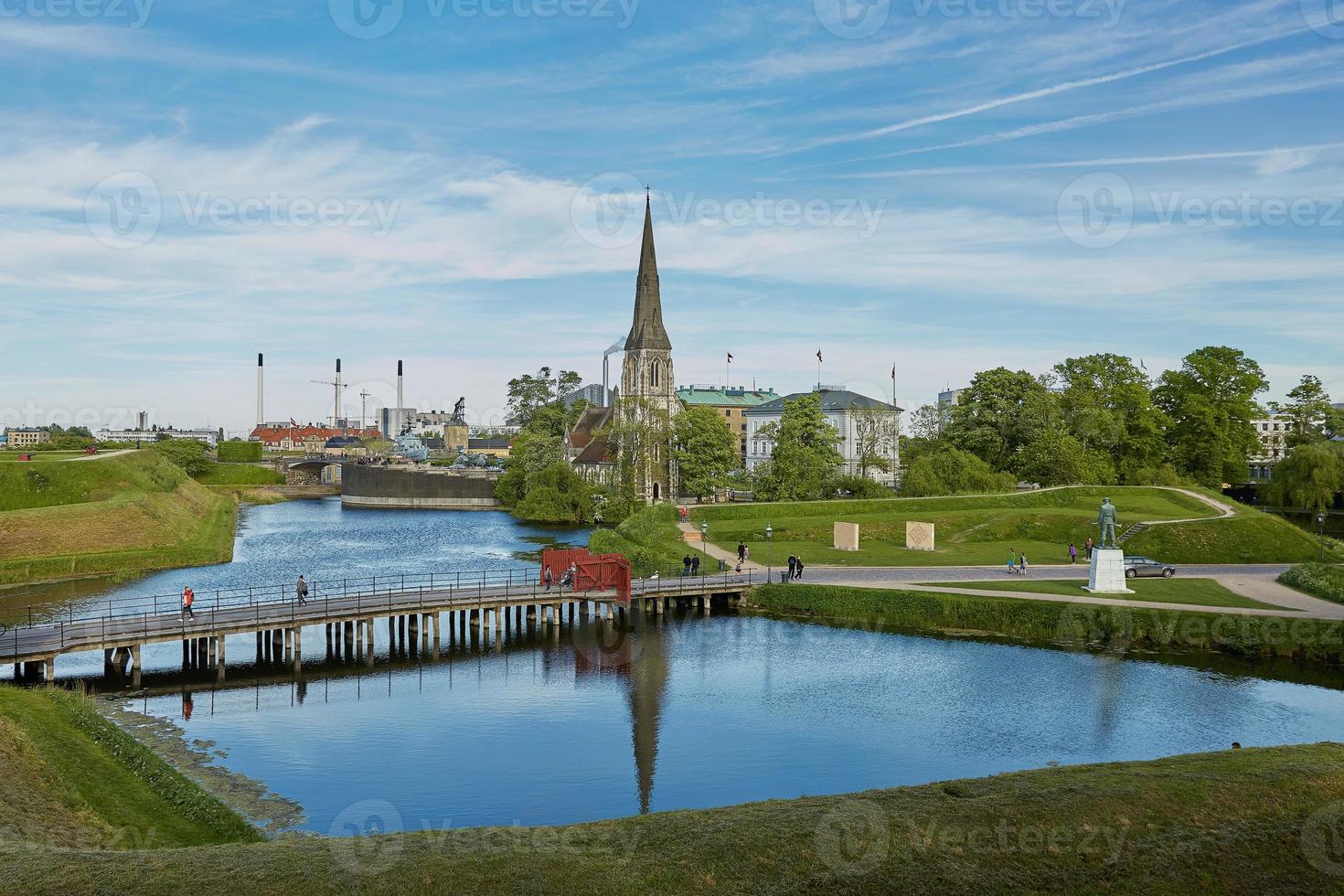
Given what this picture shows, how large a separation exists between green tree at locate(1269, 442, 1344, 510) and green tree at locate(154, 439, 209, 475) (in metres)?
120

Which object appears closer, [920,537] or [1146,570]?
[1146,570]

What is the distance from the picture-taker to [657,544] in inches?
2574

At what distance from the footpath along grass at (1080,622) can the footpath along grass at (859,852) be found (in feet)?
67.9

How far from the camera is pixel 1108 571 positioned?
47500 mm

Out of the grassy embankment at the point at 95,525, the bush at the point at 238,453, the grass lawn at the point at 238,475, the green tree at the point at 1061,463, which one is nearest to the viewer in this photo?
the grassy embankment at the point at 95,525

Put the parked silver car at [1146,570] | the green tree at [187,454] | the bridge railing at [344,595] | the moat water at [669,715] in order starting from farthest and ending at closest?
the green tree at [187,454], the parked silver car at [1146,570], the bridge railing at [344,595], the moat water at [669,715]

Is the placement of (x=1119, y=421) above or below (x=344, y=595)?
above

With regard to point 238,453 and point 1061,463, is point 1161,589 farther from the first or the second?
point 238,453

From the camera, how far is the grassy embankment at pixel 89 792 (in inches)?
808

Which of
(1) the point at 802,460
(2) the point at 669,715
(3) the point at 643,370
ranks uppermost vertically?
(3) the point at 643,370

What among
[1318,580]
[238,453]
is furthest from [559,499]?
[238,453]

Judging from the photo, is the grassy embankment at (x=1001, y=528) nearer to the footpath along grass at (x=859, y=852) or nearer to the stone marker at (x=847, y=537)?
the stone marker at (x=847, y=537)

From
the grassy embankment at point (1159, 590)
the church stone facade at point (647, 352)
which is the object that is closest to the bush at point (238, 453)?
the church stone facade at point (647, 352)

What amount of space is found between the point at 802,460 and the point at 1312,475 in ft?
132
